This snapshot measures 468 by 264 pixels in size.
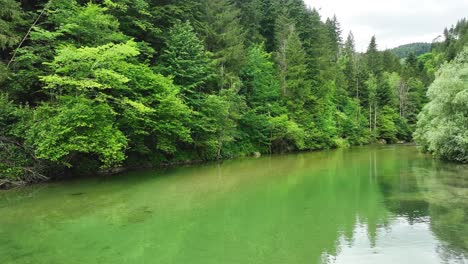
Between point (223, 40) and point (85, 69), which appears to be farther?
point (223, 40)

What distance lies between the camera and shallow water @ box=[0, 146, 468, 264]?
747cm

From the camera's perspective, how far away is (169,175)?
62.8 feet

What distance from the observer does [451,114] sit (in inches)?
900

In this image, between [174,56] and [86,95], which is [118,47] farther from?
[174,56]

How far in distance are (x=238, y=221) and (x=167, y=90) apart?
12.4 meters

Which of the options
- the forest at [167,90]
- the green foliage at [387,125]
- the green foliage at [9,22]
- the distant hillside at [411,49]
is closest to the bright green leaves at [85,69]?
the forest at [167,90]

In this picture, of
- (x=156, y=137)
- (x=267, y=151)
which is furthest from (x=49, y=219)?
(x=267, y=151)

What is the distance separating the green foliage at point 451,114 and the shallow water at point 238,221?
568 cm

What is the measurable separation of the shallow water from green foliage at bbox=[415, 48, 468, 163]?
18.6 feet

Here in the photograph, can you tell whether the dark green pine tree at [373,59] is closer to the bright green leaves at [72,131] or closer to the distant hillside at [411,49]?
the bright green leaves at [72,131]

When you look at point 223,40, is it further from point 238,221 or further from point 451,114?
point 238,221

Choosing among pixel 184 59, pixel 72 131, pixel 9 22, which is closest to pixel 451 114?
pixel 184 59

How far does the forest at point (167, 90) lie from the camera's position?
15492 mm

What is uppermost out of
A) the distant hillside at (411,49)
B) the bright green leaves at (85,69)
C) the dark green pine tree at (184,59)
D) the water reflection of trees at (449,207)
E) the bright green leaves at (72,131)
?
the distant hillside at (411,49)
